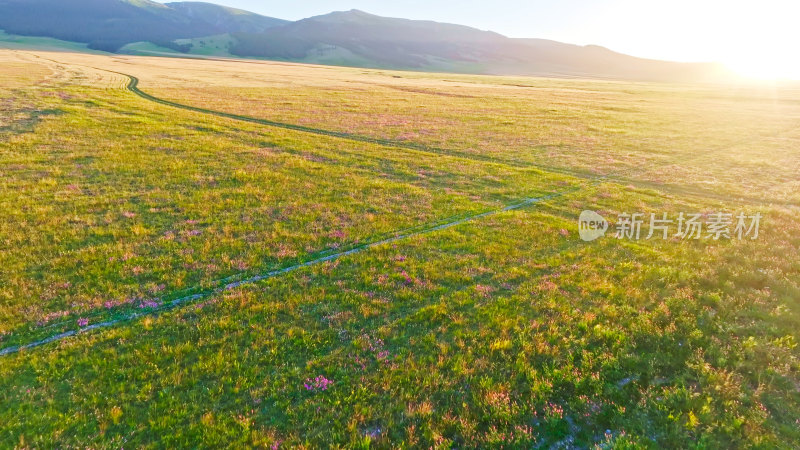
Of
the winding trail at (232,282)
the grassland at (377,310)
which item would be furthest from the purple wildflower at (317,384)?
the winding trail at (232,282)

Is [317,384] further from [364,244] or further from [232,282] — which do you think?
[364,244]

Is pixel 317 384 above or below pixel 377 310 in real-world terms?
below

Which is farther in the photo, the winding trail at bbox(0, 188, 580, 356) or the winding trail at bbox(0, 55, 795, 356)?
the winding trail at bbox(0, 55, 795, 356)

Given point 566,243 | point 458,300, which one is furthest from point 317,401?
point 566,243

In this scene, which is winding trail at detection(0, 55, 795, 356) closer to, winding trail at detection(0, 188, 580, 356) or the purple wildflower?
winding trail at detection(0, 188, 580, 356)

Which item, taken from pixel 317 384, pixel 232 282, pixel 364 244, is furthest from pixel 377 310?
pixel 232 282

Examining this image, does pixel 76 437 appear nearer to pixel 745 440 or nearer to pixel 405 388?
pixel 405 388

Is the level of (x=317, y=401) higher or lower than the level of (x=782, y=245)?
lower

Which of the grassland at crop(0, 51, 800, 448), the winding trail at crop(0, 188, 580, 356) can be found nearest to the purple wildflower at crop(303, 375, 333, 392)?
the grassland at crop(0, 51, 800, 448)
